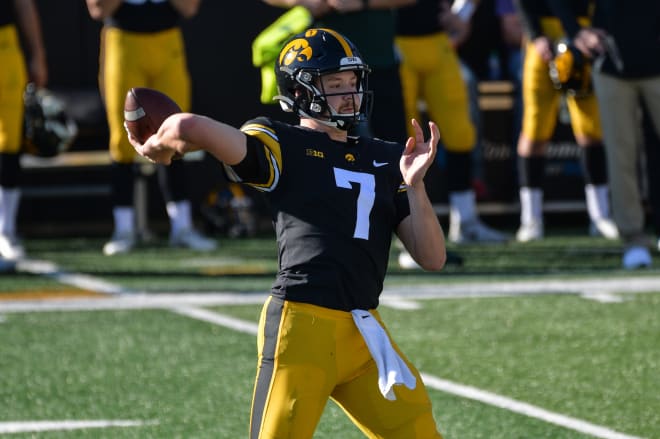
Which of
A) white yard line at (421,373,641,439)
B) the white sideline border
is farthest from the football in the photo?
the white sideline border

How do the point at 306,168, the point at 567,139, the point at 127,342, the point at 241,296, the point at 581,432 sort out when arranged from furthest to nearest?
the point at 567,139
the point at 241,296
the point at 127,342
the point at 581,432
the point at 306,168

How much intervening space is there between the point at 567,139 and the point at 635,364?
6173 mm

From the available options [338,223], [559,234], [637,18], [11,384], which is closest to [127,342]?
[11,384]

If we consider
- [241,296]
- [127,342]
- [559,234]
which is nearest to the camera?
[127,342]

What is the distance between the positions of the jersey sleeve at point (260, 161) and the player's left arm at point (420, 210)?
0.31 metres

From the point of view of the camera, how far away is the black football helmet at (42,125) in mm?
8984

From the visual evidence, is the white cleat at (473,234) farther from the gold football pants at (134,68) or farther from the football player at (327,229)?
the football player at (327,229)

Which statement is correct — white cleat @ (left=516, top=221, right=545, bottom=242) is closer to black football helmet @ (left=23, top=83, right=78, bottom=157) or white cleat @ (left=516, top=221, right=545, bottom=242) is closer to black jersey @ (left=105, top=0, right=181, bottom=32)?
black jersey @ (left=105, top=0, right=181, bottom=32)

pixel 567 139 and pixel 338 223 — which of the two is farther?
pixel 567 139

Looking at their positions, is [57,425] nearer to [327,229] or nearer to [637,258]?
[327,229]

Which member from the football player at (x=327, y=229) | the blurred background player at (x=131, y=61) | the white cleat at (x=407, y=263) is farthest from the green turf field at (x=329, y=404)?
the football player at (x=327, y=229)

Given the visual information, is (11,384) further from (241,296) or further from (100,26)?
(100,26)

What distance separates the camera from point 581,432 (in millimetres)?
4223

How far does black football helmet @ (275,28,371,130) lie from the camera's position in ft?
11.5
